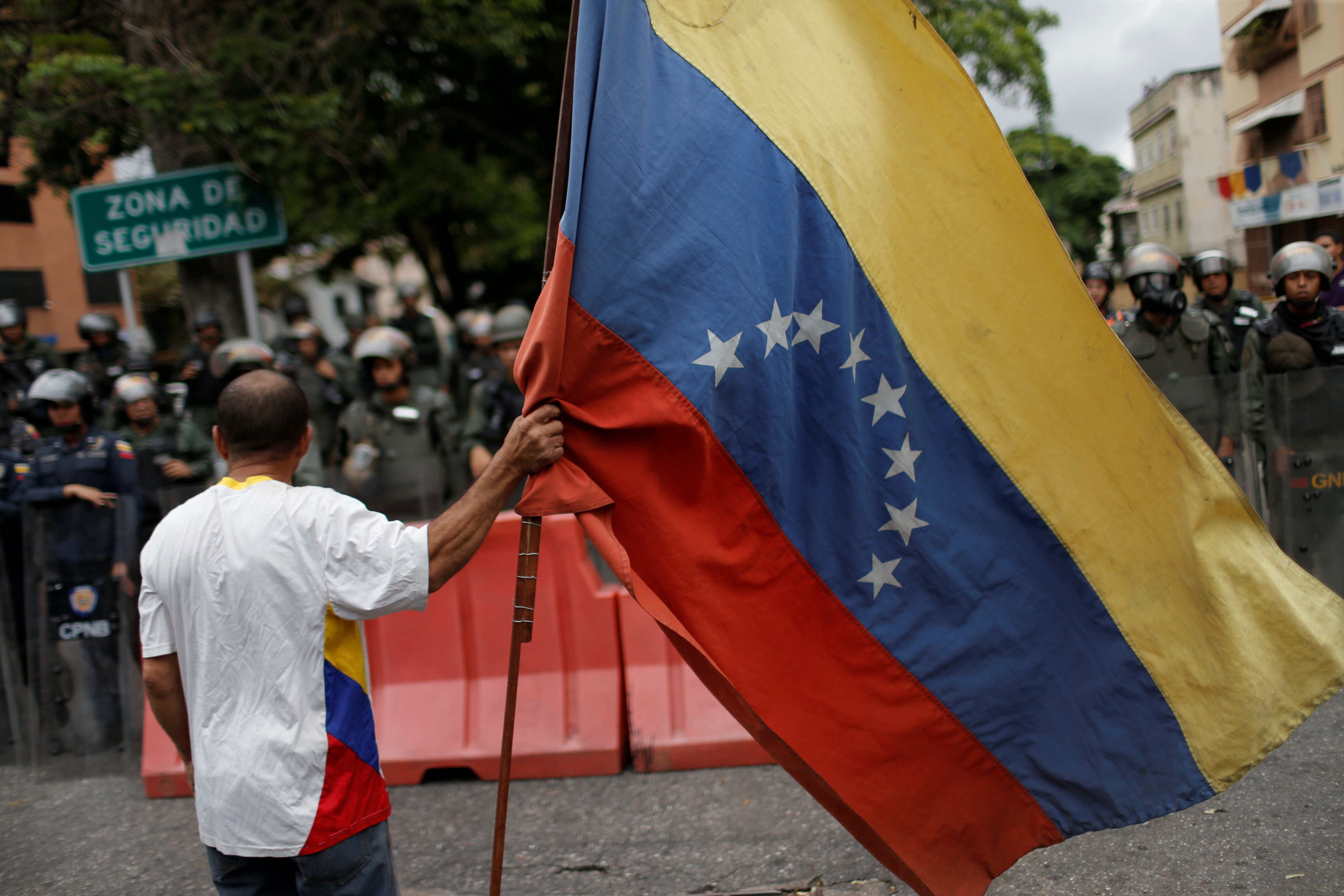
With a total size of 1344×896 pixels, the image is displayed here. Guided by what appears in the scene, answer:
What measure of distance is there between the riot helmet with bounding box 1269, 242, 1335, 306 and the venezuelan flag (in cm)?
443

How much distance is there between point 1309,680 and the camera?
276 centimetres

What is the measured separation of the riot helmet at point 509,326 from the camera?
7.74 meters

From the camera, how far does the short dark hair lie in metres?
2.45

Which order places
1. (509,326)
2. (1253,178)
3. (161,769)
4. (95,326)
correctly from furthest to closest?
1. (1253,178)
2. (95,326)
3. (509,326)
4. (161,769)

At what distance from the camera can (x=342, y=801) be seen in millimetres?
→ 2387

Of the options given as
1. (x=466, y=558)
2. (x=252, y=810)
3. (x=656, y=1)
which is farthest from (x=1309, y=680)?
(x=252, y=810)

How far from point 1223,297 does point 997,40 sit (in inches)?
310

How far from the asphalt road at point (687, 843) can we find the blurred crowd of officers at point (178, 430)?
1.56m

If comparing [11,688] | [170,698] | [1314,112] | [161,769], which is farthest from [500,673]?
[1314,112]

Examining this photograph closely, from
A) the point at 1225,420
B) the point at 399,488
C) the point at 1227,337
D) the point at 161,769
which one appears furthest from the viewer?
the point at 1227,337

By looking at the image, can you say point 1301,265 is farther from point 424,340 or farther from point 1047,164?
point 1047,164

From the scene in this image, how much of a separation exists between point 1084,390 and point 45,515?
5.60 metres

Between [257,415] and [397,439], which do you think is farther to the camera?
[397,439]

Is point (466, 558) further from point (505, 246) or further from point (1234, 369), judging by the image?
point (505, 246)
